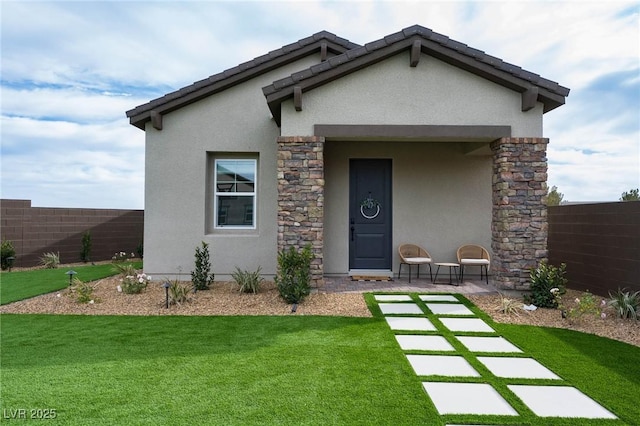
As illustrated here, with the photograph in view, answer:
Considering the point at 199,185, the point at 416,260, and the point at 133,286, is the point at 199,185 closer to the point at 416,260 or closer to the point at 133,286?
the point at 133,286

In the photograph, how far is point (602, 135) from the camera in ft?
35.8

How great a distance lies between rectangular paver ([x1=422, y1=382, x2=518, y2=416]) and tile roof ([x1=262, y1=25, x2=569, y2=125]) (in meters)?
5.31

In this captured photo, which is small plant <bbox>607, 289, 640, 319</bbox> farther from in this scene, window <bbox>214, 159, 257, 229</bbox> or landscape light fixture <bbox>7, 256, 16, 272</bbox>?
landscape light fixture <bbox>7, 256, 16, 272</bbox>

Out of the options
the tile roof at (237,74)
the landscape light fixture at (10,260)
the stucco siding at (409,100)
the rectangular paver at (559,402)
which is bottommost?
the rectangular paver at (559,402)

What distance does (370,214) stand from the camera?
29.7ft

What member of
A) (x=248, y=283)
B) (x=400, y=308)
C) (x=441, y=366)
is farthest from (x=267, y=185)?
(x=441, y=366)

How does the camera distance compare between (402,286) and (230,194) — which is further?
(230,194)

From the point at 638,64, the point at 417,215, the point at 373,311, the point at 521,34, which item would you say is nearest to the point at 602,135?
the point at 638,64

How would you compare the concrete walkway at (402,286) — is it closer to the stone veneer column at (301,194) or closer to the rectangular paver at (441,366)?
the stone veneer column at (301,194)

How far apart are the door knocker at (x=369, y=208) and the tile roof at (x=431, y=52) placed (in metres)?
3.10

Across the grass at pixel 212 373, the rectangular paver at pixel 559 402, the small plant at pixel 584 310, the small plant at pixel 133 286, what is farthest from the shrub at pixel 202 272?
the small plant at pixel 584 310

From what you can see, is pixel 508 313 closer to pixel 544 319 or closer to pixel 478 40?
pixel 544 319

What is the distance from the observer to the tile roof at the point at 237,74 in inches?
335

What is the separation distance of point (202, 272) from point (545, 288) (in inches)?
255
